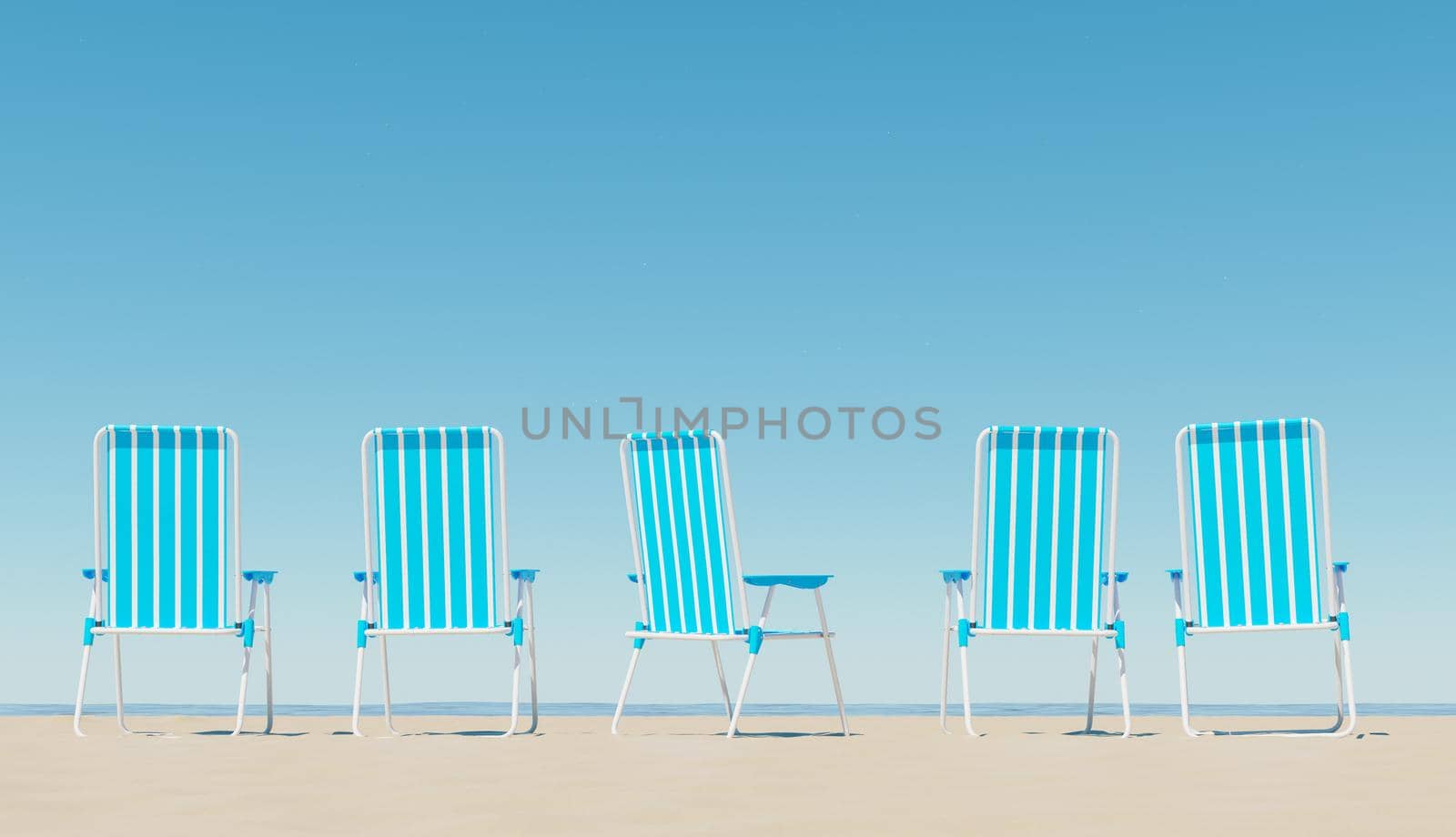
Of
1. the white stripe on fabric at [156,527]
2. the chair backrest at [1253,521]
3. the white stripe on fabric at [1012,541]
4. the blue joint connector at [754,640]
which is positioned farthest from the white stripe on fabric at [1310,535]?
the white stripe on fabric at [156,527]

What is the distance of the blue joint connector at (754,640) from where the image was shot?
5551 mm

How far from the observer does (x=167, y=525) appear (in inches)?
236

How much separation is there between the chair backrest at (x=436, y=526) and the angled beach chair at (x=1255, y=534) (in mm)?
2662

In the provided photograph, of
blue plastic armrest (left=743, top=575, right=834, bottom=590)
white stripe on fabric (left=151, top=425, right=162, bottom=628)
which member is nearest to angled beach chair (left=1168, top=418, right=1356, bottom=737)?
blue plastic armrest (left=743, top=575, right=834, bottom=590)

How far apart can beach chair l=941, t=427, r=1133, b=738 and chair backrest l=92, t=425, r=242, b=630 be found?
9.67 ft

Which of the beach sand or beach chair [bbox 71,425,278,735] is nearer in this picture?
the beach sand

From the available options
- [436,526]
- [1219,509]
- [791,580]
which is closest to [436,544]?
[436,526]

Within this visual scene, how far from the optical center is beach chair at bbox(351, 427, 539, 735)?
586 centimetres

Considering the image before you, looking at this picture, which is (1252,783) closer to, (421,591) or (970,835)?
(970,835)

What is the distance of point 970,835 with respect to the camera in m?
3.04

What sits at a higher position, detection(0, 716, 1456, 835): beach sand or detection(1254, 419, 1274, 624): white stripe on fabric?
detection(1254, 419, 1274, 624): white stripe on fabric

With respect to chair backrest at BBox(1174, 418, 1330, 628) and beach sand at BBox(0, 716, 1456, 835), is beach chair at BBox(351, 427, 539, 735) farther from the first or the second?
chair backrest at BBox(1174, 418, 1330, 628)

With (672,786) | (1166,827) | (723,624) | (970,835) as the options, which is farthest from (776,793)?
(723,624)

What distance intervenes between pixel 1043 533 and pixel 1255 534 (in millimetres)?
795
